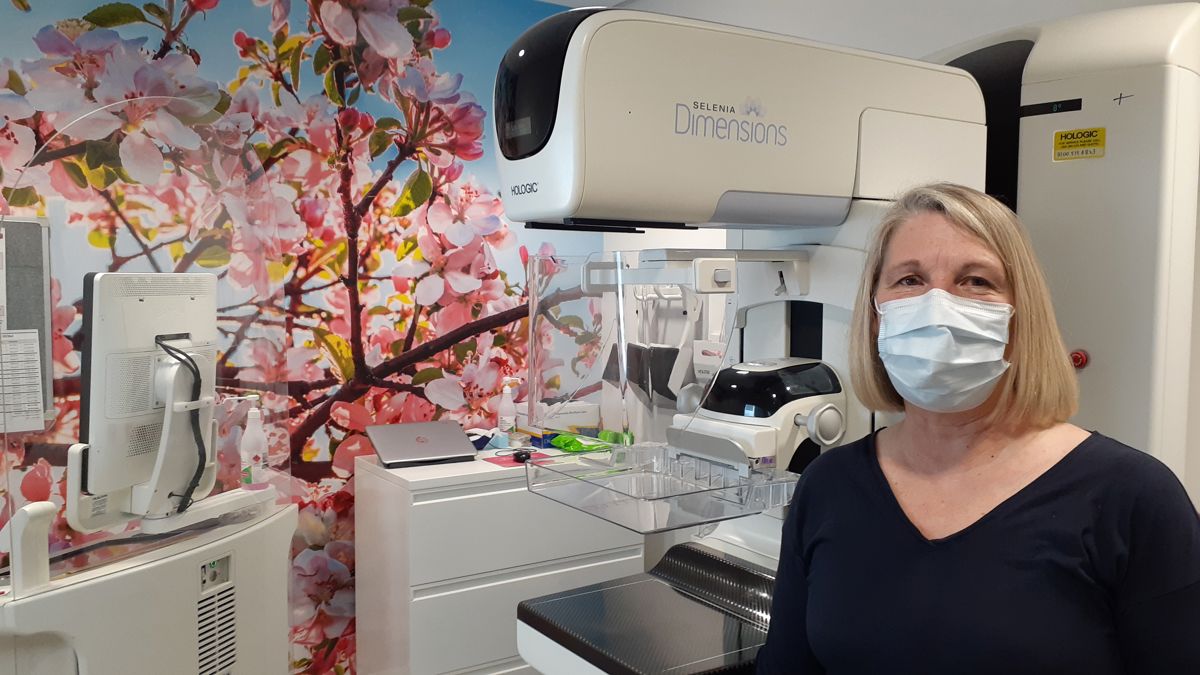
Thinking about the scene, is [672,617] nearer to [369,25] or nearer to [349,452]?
[349,452]

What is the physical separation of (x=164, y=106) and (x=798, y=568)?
6.44 feet

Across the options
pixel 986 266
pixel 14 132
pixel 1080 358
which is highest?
pixel 14 132

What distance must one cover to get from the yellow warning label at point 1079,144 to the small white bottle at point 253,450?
6.84 feet

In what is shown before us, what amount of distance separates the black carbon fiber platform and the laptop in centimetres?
132

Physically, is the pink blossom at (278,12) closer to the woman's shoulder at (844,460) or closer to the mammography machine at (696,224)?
the mammography machine at (696,224)

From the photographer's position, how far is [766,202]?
1535 mm

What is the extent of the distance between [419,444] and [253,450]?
69 centimetres

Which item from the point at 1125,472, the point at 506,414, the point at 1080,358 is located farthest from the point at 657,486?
the point at 506,414

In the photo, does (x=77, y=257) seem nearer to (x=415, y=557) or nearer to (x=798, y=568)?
(x=415, y=557)

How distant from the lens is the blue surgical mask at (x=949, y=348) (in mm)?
1171

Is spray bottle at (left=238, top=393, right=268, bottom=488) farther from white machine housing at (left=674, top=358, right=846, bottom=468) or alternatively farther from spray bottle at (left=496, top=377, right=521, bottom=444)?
white machine housing at (left=674, top=358, right=846, bottom=468)

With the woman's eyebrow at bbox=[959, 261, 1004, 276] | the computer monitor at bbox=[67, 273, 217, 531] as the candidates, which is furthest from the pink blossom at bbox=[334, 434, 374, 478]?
the woman's eyebrow at bbox=[959, 261, 1004, 276]

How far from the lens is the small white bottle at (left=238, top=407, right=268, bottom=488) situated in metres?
2.38

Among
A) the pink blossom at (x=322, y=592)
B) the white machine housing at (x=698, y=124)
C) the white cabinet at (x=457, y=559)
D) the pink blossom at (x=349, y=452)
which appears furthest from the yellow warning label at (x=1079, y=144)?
the pink blossom at (x=322, y=592)
